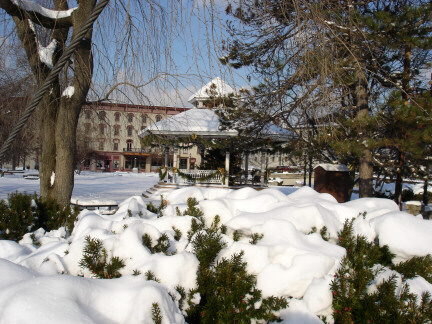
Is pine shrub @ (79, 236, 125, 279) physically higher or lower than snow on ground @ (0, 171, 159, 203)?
higher

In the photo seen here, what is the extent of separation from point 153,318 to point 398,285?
1804mm

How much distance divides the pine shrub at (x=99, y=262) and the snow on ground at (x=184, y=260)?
0.06 metres

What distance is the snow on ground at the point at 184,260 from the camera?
4.50 ft

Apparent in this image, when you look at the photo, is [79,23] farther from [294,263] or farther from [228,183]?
[228,183]

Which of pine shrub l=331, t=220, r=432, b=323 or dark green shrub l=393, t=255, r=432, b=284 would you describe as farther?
dark green shrub l=393, t=255, r=432, b=284

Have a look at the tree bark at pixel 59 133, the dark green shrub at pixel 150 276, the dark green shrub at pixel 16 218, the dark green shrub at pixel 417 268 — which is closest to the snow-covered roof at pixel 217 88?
the dark green shrub at pixel 150 276

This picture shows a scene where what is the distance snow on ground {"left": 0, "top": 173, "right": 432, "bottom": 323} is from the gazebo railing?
547 inches

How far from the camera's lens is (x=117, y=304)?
155cm

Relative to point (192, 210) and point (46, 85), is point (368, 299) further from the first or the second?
point (46, 85)

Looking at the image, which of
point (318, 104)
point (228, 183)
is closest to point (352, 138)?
point (318, 104)

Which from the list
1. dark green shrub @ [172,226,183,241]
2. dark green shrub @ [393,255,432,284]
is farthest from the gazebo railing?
dark green shrub @ [393,255,432,284]

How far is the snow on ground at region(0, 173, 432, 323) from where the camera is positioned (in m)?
1.37

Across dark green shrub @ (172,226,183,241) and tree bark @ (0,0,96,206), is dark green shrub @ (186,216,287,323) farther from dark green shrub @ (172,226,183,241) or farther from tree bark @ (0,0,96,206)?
tree bark @ (0,0,96,206)

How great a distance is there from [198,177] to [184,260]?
15.7 m
